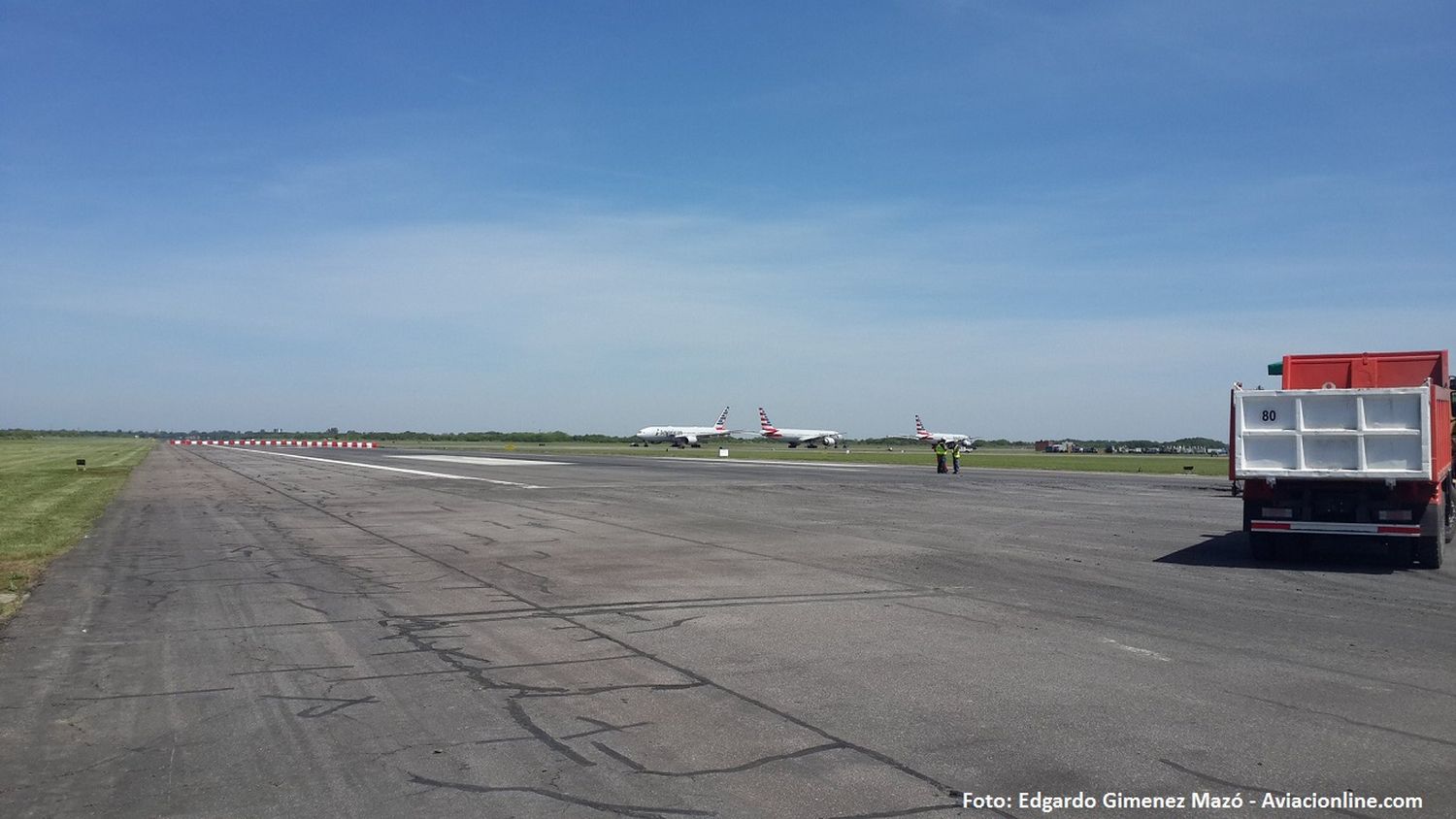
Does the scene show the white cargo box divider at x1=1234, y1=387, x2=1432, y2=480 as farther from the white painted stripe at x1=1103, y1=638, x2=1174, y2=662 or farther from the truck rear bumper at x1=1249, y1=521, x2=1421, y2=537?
the white painted stripe at x1=1103, y1=638, x2=1174, y2=662

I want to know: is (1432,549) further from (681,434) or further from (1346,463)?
(681,434)

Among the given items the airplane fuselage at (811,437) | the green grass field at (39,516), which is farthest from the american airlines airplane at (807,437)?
the green grass field at (39,516)

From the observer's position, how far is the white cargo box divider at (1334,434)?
15.3 meters

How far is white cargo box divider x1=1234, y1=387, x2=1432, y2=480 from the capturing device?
15.3 metres

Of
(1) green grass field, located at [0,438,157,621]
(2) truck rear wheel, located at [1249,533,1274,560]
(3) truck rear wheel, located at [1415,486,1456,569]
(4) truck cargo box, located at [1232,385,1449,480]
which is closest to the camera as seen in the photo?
(1) green grass field, located at [0,438,157,621]

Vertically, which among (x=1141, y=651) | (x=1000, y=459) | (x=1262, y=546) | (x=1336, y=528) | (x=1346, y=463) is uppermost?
(x=1346, y=463)

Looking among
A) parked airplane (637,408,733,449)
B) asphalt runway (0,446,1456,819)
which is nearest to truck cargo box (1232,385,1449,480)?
asphalt runway (0,446,1456,819)

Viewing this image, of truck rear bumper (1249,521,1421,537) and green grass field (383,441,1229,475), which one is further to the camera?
green grass field (383,441,1229,475)

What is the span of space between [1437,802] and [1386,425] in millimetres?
11666

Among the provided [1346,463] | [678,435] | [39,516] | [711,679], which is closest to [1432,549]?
[1346,463]

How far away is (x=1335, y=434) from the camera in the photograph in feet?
51.4

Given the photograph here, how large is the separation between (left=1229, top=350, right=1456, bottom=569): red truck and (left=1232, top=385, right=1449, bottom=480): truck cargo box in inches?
0.5

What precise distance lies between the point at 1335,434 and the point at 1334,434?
0.01 m

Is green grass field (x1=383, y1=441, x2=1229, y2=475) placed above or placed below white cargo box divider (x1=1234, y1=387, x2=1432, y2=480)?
below
